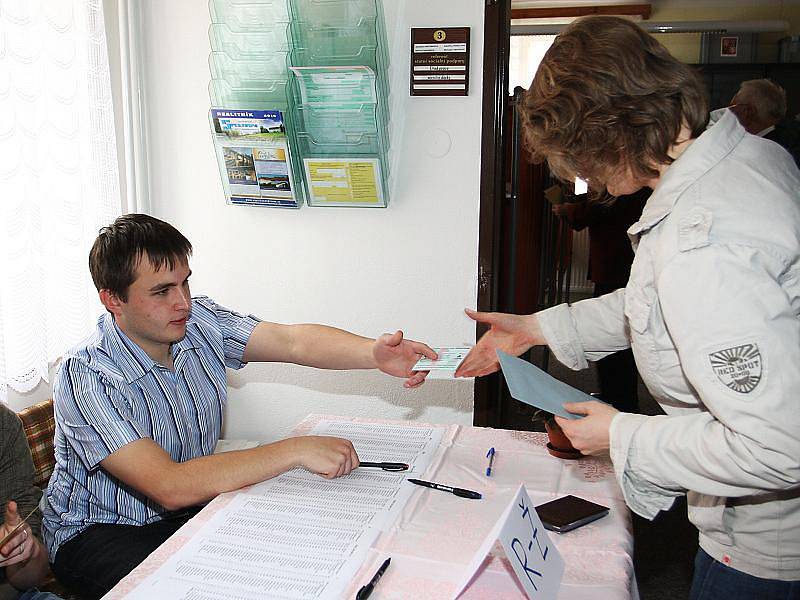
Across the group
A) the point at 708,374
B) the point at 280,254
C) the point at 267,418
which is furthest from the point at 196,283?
the point at 708,374

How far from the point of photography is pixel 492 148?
2785 mm

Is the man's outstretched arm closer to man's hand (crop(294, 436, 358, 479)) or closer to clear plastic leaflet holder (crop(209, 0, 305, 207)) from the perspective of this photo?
man's hand (crop(294, 436, 358, 479))

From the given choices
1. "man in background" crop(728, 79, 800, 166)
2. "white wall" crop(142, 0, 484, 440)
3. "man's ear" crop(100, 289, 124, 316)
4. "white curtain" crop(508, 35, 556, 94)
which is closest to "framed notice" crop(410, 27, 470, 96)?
Answer: "white wall" crop(142, 0, 484, 440)

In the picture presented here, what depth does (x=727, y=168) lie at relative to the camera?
1208 millimetres

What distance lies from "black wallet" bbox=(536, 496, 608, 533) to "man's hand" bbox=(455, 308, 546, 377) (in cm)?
45

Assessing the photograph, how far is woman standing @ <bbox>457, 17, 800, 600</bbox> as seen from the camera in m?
1.05

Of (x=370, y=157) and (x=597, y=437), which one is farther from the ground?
(x=370, y=157)

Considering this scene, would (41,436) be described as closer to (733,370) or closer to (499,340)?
→ (499,340)

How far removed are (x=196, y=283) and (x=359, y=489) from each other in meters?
1.80

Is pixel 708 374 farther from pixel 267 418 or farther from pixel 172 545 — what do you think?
pixel 267 418

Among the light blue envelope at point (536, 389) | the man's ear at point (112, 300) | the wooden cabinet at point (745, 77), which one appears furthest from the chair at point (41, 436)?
the wooden cabinet at point (745, 77)

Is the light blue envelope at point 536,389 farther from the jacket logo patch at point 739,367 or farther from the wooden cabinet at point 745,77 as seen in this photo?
the wooden cabinet at point 745,77

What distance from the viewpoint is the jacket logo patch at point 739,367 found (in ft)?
3.39

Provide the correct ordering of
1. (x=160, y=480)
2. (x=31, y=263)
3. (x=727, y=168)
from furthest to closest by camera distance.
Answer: (x=31, y=263) < (x=160, y=480) < (x=727, y=168)
